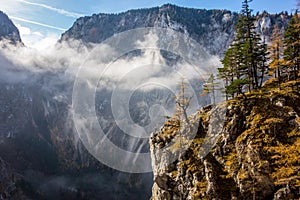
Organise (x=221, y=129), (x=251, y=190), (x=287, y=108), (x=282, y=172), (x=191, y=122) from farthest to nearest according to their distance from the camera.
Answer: (x=191, y=122) < (x=221, y=129) < (x=287, y=108) < (x=251, y=190) < (x=282, y=172)

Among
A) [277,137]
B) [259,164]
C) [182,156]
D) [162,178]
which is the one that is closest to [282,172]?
[259,164]

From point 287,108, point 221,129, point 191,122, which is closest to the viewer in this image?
point 287,108

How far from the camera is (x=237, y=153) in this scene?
4053 cm

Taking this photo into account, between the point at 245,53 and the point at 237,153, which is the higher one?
the point at 245,53

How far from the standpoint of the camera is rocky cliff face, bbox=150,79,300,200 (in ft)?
116

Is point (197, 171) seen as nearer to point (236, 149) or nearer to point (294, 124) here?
point (236, 149)

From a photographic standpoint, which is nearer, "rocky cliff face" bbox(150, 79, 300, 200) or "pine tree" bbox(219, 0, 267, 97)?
"rocky cliff face" bbox(150, 79, 300, 200)

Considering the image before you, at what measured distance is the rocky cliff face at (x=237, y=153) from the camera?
3538cm

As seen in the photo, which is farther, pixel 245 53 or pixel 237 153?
pixel 245 53

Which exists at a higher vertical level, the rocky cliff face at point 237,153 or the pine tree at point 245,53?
the pine tree at point 245,53

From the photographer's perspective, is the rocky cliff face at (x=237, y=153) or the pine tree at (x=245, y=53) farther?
the pine tree at (x=245, y=53)

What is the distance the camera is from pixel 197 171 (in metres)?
42.5

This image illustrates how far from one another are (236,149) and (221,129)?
15.2ft

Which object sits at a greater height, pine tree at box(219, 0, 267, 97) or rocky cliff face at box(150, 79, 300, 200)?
pine tree at box(219, 0, 267, 97)
